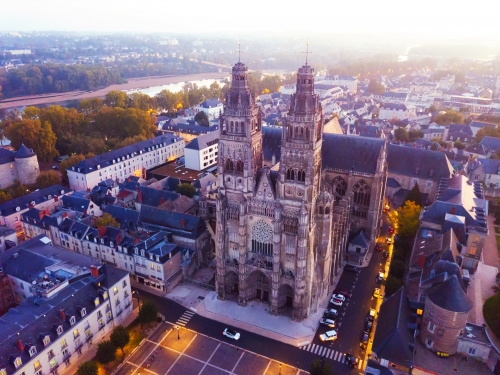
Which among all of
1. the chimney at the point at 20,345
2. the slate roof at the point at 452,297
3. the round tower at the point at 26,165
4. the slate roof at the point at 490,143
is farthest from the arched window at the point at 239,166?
the slate roof at the point at 490,143

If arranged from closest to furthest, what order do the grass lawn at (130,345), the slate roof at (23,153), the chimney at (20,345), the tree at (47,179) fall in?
the chimney at (20,345) → the grass lawn at (130,345) → the tree at (47,179) → the slate roof at (23,153)

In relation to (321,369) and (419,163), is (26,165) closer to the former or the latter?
(321,369)

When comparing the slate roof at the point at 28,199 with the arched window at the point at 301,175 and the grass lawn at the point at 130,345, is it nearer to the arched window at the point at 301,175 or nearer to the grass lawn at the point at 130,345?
the grass lawn at the point at 130,345

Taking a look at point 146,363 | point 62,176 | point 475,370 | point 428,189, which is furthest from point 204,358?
point 62,176

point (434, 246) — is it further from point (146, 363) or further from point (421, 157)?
point (146, 363)

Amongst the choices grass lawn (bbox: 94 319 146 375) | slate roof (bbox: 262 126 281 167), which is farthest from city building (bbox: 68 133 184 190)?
grass lawn (bbox: 94 319 146 375)

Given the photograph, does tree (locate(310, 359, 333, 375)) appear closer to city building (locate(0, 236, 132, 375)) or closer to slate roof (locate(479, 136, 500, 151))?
city building (locate(0, 236, 132, 375))

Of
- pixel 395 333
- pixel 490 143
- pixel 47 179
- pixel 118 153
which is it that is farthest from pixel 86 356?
pixel 490 143
